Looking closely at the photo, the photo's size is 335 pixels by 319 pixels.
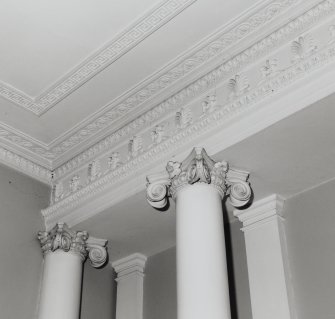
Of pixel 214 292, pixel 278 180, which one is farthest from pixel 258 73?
pixel 214 292

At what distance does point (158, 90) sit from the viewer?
5.28 metres

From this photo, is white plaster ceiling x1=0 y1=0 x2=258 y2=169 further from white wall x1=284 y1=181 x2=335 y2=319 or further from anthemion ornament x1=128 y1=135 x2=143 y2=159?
white wall x1=284 y1=181 x2=335 y2=319

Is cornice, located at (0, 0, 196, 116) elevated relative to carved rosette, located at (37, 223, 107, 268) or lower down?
elevated

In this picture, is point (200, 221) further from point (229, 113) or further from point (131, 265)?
point (131, 265)

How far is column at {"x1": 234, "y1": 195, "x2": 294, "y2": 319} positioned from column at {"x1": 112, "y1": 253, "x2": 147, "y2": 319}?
133 centimetres

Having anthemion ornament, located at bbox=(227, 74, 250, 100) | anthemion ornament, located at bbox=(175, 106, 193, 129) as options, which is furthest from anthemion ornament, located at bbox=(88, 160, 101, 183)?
Answer: anthemion ornament, located at bbox=(227, 74, 250, 100)

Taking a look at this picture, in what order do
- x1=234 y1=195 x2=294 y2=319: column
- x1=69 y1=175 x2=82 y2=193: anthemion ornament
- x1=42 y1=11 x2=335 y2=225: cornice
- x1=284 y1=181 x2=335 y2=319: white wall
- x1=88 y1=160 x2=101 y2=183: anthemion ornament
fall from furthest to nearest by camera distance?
x1=69 y1=175 x2=82 y2=193: anthemion ornament
x1=88 y1=160 x2=101 y2=183: anthemion ornament
x1=234 y1=195 x2=294 y2=319: column
x1=284 y1=181 x2=335 y2=319: white wall
x1=42 y1=11 x2=335 y2=225: cornice

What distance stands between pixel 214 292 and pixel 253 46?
6.44 ft

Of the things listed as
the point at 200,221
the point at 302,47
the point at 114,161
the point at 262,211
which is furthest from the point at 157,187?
the point at 302,47

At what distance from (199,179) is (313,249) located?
1.08 meters

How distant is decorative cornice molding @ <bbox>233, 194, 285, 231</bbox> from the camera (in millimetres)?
5047

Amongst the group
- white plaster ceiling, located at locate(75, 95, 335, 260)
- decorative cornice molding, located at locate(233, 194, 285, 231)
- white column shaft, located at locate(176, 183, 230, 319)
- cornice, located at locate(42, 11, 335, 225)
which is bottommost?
white column shaft, located at locate(176, 183, 230, 319)

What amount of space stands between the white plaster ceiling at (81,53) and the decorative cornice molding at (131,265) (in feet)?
4.10

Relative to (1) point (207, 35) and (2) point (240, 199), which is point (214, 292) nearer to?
(2) point (240, 199)
